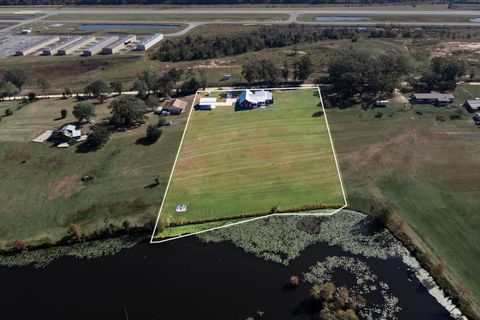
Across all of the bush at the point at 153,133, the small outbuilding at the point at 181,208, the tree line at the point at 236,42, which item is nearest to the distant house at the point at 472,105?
the tree line at the point at 236,42

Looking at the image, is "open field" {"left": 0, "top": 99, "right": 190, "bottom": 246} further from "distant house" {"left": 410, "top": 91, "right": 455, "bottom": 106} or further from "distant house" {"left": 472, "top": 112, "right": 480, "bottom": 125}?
"distant house" {"left": 472, "top": 112, "right": 480, "bottom": 125}

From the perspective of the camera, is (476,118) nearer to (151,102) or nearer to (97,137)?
(151,102)

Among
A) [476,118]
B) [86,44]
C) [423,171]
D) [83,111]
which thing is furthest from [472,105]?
[86,44]

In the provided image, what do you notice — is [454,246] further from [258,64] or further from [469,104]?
[258,64]

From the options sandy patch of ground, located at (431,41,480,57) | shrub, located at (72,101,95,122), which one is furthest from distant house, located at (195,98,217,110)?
sandy patch of ground, located at (431,41,480,57)

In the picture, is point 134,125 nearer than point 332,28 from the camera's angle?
Yes

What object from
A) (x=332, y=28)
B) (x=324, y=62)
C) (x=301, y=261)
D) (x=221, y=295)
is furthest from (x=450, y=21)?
(x=221, y=295)
